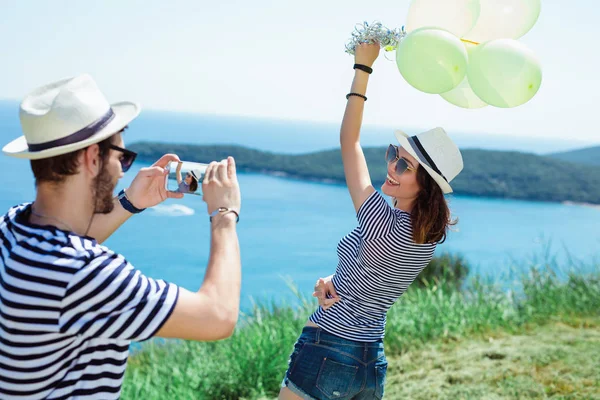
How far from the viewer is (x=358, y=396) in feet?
6.70

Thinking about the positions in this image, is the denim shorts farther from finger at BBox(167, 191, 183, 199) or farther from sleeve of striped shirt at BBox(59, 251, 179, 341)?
sleeve of striped shirt at BBox(59, 251, 179, 341)

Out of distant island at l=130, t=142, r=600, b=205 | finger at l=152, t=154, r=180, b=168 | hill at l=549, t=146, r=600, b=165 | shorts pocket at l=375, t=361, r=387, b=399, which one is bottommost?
distant island at l=130, t=142, r=600, b=205

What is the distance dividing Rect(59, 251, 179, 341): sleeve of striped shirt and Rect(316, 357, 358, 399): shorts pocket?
2.86ft

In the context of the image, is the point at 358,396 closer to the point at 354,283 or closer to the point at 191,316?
the point at 354,283

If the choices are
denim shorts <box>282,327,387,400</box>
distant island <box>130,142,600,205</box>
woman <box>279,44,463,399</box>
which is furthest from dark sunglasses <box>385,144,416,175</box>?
distant island <box>130,142,600,205</box>

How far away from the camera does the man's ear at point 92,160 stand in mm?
1364

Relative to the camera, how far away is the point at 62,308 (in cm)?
123

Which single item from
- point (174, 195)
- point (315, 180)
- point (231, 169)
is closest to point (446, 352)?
point (174, 195)

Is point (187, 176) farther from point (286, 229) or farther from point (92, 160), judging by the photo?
point (286, 229)

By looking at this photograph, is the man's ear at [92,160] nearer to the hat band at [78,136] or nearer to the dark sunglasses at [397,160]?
the hat band at [78,136]

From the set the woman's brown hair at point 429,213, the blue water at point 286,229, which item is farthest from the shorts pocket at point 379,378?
the blue water at point 286,229

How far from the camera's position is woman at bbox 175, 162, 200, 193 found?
5.46 feet

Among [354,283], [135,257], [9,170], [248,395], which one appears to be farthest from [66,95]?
[9,170]

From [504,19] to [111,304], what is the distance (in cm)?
179
